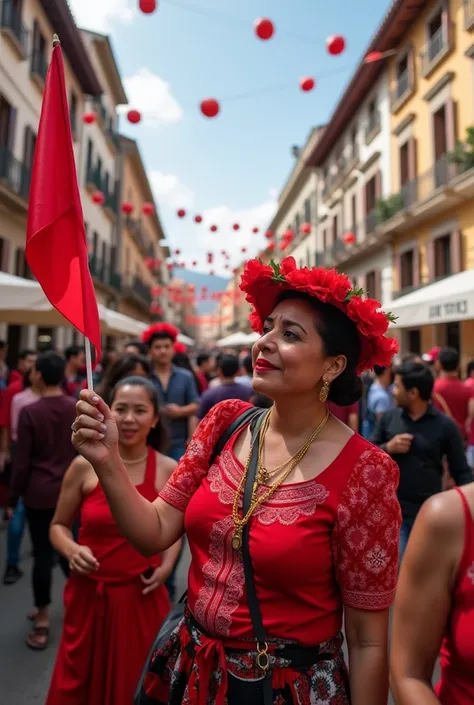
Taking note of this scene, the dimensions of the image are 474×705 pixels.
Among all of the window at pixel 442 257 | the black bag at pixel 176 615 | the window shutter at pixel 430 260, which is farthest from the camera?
the window shutter at pixel 430 260

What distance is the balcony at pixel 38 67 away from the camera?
15.0 m

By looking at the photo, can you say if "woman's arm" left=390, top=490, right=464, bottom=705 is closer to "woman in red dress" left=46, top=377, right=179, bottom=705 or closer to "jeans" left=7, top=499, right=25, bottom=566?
"woman in red dress" left=46, top=377, right=179, bottom=705

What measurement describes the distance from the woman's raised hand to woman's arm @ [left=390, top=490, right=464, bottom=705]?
0.86m

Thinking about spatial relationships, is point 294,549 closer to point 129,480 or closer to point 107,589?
point 129,480

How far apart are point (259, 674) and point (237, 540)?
1.15 feet

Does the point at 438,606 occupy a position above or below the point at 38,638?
above

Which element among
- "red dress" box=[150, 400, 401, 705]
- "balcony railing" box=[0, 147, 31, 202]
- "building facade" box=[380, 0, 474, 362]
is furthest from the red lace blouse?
"balcony railing" box=[0, 147, 31, 202]

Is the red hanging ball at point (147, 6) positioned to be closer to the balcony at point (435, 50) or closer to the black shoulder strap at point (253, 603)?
the black shoulder strap at point (253, 603)

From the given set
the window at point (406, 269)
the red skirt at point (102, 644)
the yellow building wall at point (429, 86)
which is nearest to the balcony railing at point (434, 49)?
the yellow building wall at point (429, 86)

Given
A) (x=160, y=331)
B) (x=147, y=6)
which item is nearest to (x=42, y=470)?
(x=160, y=331)

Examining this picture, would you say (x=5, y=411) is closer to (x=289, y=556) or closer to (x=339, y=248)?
(x=289, y=556)

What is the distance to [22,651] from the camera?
11.7 ft

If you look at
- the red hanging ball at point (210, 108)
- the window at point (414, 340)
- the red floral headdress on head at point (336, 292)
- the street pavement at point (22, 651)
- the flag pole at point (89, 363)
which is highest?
the red hanging ball at point (210, 108)

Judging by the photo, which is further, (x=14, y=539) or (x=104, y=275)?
(x=104, y=275)
